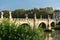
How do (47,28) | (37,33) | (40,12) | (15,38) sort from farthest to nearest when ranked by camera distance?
(40,12) → (47,28) → (37,33) → (15,38)

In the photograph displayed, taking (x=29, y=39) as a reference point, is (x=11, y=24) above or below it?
above

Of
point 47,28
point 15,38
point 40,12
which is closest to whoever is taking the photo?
point 15,38

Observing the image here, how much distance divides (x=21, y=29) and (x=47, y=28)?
30.8 m

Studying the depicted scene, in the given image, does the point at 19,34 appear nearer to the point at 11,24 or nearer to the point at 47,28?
the point at 11,24

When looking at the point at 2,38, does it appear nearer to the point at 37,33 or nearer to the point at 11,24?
the point at 11,24

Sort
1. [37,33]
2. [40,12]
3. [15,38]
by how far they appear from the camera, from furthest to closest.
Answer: [40,12], [37,33], [15,38]

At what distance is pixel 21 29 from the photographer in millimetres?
15906

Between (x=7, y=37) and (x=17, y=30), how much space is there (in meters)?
0.82

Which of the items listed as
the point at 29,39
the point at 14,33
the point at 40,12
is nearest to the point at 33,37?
the point at 29,39

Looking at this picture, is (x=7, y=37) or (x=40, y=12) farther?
(x=40, y=12)

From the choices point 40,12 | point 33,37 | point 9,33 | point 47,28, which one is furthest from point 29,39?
point 40,12

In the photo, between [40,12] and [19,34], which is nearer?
[19,34]

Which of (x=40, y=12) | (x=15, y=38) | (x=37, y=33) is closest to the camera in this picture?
(x=15, y=38)

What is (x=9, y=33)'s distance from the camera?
15.7 metres
